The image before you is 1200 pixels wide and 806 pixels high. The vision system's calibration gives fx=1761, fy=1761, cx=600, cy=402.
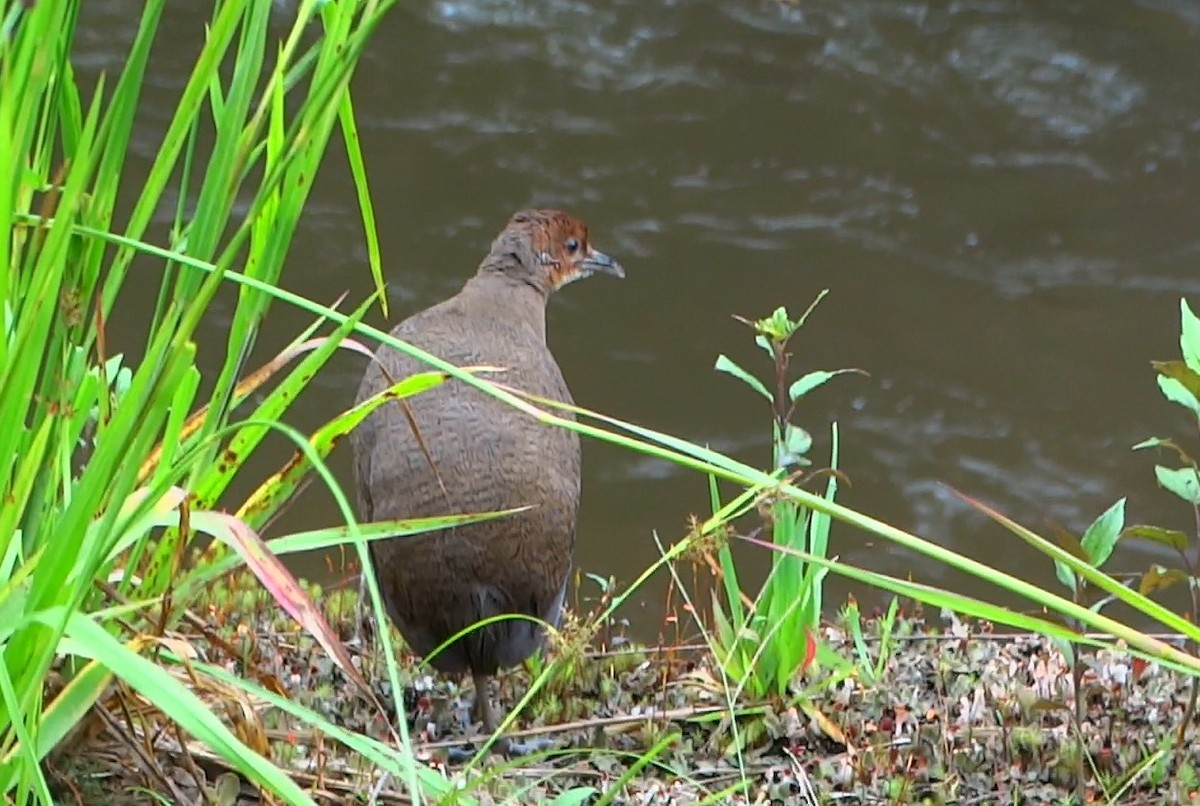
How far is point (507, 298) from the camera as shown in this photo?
5484mm

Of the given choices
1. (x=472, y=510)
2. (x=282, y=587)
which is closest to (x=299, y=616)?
(x=282, y=587)

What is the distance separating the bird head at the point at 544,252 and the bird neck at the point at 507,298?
0.02 metres

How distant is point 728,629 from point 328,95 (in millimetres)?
2189

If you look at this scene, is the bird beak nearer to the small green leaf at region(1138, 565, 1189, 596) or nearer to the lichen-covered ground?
the lichen-covered ground

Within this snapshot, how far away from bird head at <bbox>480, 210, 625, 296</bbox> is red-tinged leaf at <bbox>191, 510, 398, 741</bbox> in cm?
339

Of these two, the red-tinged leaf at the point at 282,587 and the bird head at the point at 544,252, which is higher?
the red-tinged leaf at the point at 282,587

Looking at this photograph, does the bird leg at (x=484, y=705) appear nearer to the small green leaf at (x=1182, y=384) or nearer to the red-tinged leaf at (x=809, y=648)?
the red-tinged leaf at (x=809, y=648)

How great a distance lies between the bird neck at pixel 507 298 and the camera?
5336 mm

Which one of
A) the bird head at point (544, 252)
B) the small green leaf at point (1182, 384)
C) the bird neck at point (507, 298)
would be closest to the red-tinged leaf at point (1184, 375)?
the small green leaf at point (1182, 384)

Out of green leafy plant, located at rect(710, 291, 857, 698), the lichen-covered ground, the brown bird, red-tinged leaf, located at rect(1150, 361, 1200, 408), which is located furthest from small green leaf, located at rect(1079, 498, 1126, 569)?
the brown bird

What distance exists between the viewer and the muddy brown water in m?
8.45

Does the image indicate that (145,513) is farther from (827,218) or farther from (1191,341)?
(827,218)

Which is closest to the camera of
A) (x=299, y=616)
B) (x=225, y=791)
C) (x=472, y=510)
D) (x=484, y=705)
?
(x=299, y=616)

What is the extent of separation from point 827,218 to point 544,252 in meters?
5.02
